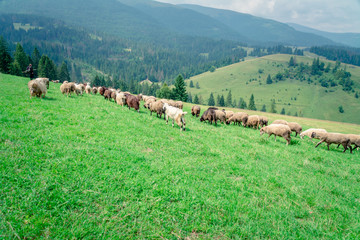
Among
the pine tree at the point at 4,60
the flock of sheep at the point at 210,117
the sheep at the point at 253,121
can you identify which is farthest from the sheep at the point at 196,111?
the pine tree at the point at 4,60

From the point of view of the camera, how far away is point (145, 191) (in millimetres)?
6109

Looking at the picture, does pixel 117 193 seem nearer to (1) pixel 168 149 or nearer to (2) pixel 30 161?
(2) pixel 30 161

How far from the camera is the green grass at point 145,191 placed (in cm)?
469

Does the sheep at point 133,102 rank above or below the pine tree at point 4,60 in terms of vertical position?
below

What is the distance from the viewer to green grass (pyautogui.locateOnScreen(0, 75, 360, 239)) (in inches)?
185

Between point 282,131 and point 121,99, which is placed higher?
point 121,99

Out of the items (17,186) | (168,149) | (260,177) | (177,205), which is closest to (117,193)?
(177,205)

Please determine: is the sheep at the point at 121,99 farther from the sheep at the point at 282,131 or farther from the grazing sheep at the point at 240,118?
the sheep at the point at 282,131

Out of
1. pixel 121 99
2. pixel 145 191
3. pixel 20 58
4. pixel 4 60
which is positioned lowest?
pixel 145 191

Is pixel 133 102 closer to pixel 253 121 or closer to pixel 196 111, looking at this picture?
pixel 196 111

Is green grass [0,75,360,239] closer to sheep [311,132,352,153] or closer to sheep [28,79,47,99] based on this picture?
sheep [28,79,47,99]

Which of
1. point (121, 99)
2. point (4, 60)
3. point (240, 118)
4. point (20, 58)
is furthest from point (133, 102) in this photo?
point (20, 58)

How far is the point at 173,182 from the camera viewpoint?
7.03 meters

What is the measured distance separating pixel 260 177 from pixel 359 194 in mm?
5122
